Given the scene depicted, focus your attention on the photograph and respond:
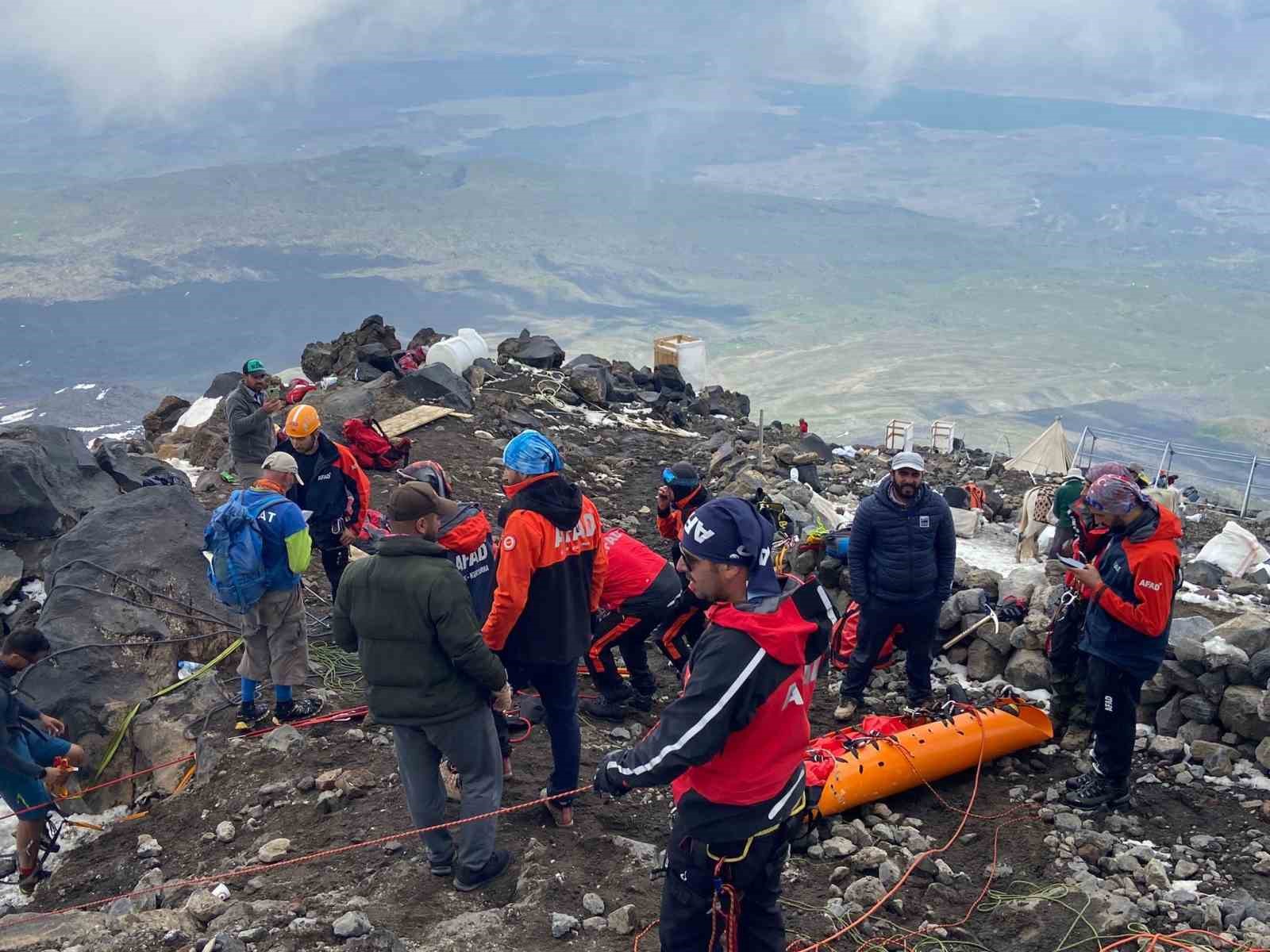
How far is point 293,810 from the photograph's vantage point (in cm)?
546

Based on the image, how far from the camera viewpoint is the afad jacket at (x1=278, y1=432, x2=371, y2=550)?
7289 millimetres

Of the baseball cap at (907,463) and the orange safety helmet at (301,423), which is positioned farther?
the orange safety helmet at (301,423)

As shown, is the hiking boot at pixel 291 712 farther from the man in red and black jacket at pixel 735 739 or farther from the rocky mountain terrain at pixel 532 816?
the man in red and black jacket at pixel 735 739

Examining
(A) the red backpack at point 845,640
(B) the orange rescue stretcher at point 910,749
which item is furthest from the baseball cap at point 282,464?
(A) the red backpack at point 845,640

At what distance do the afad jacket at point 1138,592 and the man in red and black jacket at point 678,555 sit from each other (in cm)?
237

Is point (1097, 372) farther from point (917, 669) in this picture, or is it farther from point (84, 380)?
point (917, 669)

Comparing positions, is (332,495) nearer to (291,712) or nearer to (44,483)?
(291,712)

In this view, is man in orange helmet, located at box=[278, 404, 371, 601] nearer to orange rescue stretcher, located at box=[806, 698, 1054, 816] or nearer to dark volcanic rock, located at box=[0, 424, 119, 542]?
orange rescue stretcher, located at box=[806, 698, 1054, 816]

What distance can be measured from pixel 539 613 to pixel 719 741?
175cm

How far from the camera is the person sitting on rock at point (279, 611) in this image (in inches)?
239

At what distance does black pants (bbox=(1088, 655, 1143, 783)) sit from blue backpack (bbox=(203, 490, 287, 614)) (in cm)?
455

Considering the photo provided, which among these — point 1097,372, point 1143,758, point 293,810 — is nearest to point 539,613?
point 293,810

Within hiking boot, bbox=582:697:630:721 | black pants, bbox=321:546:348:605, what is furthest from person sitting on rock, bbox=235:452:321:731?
hiking boot, bbox=582:697:630:721

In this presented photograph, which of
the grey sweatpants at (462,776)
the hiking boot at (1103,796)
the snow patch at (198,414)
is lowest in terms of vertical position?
the snow patch at (198,414)
